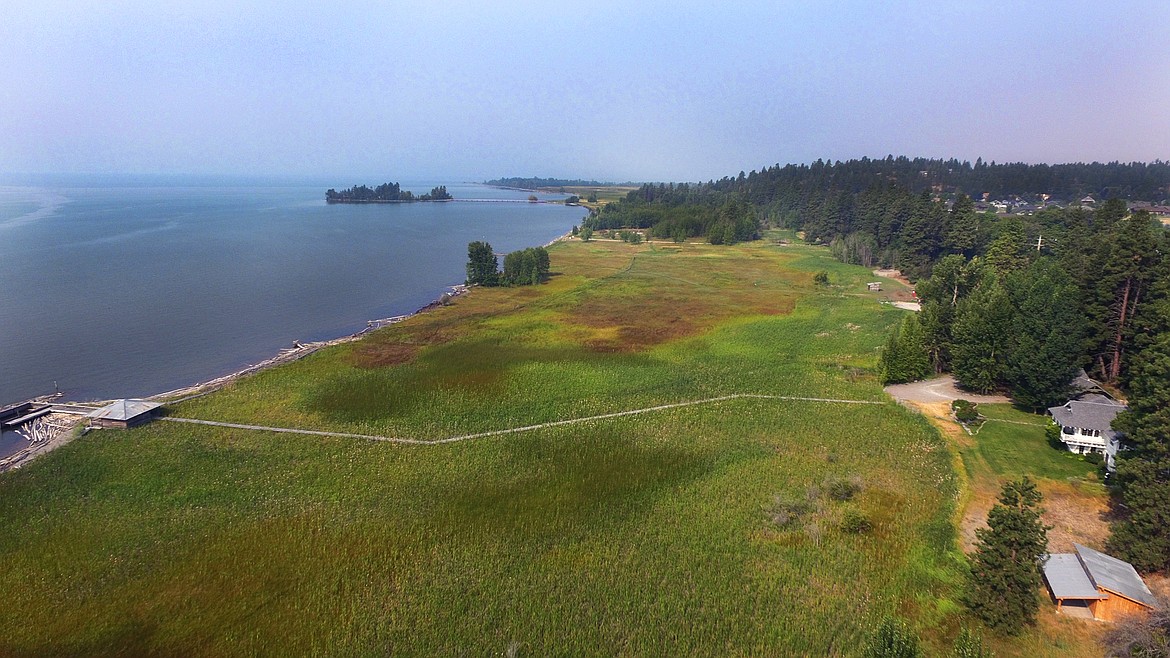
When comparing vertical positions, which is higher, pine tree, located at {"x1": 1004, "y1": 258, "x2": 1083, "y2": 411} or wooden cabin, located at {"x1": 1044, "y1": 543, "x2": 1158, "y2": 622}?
pine tree, located at {"x1": 1004, "y1": 258, "x2": 1083, "y2": 411}

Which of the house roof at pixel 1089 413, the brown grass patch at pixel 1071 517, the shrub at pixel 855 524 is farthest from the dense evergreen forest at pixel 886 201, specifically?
the shrub at pixel 855 524

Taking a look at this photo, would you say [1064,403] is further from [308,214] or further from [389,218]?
[308,214]

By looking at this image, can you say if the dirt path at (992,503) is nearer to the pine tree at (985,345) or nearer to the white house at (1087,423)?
the white house at (1087,423)

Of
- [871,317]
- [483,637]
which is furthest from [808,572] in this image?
[871,317]

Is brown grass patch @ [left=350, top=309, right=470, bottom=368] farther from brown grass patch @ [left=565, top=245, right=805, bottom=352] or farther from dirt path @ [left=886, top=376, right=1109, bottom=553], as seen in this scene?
dirt path @ [left=886, top=376, right=1109, bottom=553]

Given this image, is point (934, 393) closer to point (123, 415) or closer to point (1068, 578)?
point (1068, 578)

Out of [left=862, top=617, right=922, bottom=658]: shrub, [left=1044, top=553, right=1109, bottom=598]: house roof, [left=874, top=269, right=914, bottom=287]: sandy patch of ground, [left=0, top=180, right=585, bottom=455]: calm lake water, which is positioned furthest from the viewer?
[left=874, top=269, right=914, bottom=287]: sandy patch of ground

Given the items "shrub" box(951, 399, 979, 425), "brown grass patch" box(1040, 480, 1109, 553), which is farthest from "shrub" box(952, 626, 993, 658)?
"shrub" box(951, 399, 979, 425)
